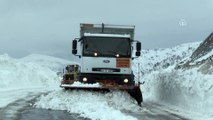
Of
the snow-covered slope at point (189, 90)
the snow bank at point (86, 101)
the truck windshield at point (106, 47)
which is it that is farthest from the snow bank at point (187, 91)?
the truck windshield at point (106, 47)

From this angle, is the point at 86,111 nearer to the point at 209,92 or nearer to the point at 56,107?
the point at 56,107

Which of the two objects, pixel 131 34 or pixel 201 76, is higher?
pixel 131 34

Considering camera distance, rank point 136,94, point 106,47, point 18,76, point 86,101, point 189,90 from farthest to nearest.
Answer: point 18,76, point 106,47, point 189,90, point 136,94, point 86,101

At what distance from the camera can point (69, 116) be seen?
49.3 feet

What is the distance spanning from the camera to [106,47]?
64.3 feet

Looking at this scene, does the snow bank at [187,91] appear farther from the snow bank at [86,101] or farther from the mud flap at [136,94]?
the snow bank at [86,101]

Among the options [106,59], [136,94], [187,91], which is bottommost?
[136,94]

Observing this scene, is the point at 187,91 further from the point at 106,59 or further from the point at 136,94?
the point at 106,59

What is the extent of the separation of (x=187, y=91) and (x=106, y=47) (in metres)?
3.75

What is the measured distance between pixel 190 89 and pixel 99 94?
3817mm

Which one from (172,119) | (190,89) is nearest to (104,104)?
(172,119)

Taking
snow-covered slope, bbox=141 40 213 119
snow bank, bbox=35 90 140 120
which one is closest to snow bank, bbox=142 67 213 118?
snow-covered slope, bbox=141 40 213 119

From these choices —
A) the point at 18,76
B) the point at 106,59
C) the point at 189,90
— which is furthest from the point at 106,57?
the point at 18,76

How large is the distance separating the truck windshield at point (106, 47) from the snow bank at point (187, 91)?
9.33 feet
